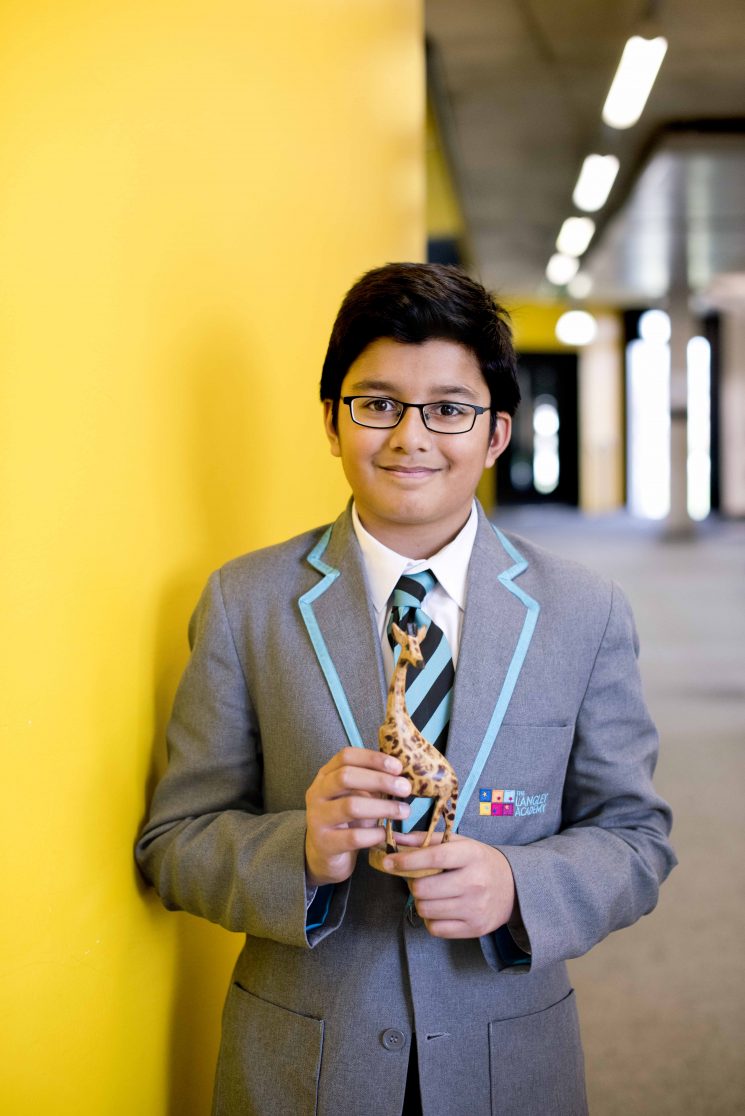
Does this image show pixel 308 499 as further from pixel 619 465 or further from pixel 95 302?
pixel 619 465

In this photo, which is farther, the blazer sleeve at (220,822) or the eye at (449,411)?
the eye at (449,411)

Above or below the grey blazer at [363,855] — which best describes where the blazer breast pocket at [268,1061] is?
below

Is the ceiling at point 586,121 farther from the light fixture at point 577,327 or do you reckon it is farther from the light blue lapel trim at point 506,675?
the light blue lapel trim at point 506,675

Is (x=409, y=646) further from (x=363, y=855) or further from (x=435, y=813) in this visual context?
(x=363, y=855)

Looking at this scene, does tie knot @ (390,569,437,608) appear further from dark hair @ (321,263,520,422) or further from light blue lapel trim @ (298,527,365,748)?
dark hair @ (321,263,520,422)

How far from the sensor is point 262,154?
199 cm

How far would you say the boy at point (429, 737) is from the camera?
1424 mm

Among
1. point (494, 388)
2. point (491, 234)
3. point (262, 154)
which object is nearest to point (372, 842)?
point (494, 388)

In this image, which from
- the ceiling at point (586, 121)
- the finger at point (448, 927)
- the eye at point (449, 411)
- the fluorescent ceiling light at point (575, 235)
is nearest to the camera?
the finger at point (448, 927)

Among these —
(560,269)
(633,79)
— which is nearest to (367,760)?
(633,79)

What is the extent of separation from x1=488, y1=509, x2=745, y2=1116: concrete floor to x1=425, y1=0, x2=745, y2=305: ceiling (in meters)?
2.96

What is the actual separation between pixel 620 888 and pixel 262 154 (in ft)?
4.50

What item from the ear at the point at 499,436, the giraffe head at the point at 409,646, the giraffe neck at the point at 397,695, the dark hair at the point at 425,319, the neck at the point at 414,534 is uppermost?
the dark hair at the point at 425,319

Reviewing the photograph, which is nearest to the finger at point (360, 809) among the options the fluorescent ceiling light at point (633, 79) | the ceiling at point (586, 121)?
the ceiling at point (586, 121)
